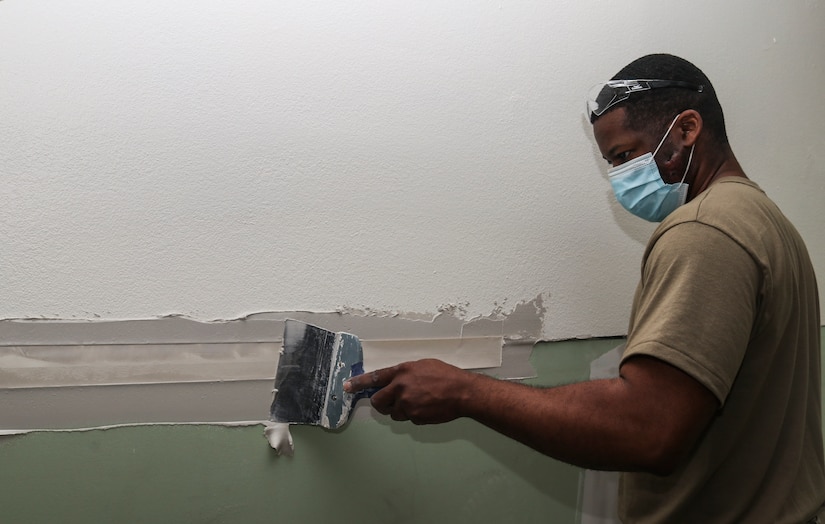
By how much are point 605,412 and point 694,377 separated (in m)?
0.12

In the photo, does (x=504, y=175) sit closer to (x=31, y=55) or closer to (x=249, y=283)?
(x=249, y=283)

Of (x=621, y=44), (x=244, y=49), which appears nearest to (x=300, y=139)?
(x=244, y=49)

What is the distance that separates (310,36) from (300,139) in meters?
0.21

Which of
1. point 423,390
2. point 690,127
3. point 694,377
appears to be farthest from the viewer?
point 690,127

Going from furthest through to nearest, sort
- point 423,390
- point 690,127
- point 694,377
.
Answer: point 690,127
point 423,390
point 694,377

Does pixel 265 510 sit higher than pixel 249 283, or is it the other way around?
pixel 249 283

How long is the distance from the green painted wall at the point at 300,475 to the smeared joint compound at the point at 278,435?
2 cm

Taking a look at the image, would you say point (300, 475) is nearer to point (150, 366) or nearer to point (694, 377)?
point (150, 366)

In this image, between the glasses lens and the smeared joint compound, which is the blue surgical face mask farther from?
the smeared joint compound

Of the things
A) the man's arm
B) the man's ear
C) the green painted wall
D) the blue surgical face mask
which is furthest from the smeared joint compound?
the man's ear

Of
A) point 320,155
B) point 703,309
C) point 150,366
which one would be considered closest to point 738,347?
point 703,309

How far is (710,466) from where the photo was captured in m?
0.88

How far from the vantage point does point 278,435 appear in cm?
117

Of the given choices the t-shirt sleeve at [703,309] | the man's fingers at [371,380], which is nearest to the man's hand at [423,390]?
the man's fingers at [371,380]
